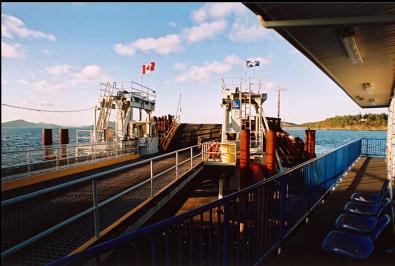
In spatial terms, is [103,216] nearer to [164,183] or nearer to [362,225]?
[164,183]

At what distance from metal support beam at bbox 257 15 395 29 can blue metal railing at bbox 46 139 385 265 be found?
2413mm

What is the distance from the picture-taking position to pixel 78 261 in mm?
1908

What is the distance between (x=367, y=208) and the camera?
4.67 metres

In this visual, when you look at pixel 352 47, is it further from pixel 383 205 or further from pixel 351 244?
pixel 351 244

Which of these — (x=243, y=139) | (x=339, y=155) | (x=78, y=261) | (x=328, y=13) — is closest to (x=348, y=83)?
(x=339, y=155)

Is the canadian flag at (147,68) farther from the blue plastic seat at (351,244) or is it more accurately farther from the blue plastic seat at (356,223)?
the blue plastic seat at (351,244)

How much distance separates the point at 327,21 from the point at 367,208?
10.3 feet

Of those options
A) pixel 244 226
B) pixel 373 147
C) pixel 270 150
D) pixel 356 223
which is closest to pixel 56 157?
pixel 270 150

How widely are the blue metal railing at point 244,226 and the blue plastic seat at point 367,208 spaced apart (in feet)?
3.29

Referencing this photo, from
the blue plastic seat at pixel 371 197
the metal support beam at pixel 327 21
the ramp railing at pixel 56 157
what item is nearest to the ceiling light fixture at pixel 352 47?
the metal support beam at pixel 327 21

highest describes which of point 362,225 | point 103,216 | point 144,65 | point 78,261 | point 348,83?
point 144,65

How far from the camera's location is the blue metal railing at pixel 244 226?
236cm

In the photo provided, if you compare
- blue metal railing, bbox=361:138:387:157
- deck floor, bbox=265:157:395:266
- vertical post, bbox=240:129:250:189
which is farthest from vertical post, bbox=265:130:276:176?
blue metal railing, bbox=361:138:387:157

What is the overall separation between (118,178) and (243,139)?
22.9 ft
